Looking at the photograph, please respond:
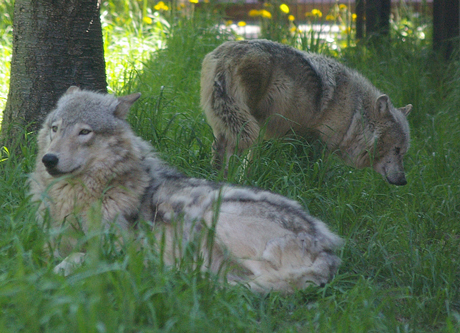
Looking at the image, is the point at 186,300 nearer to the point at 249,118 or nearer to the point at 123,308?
the point at 123,308

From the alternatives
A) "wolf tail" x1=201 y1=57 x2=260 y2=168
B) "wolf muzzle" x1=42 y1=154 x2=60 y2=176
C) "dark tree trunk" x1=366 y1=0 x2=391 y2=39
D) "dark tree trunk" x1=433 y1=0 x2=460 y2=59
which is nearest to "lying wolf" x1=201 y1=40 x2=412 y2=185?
"wolf tail" x1=201 y1=57 x2=260 y2=168

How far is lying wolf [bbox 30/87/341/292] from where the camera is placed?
335 cm

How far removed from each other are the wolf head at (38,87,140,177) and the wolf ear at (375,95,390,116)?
122 inches

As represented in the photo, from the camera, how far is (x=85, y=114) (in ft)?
11.9

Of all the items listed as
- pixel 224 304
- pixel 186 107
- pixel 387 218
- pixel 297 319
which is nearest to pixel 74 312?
pixel 224 304

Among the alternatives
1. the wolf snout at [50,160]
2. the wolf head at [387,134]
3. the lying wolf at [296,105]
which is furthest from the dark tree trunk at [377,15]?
the wolf snout at [50,160]

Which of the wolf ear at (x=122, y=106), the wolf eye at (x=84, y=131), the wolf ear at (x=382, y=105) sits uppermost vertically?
the wolf ear at (x=122, y=106)

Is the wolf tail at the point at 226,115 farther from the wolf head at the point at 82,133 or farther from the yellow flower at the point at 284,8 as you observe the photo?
the yellow flower at the point at 284,8

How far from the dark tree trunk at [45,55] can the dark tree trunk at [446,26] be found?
609cm

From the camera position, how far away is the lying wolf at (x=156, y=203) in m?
3.35

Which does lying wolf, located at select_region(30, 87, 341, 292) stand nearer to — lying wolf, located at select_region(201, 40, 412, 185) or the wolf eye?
the wolf eye

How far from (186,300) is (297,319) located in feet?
2.57

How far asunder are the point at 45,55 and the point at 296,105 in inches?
99.8

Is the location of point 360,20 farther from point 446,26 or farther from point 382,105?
point 382,105
